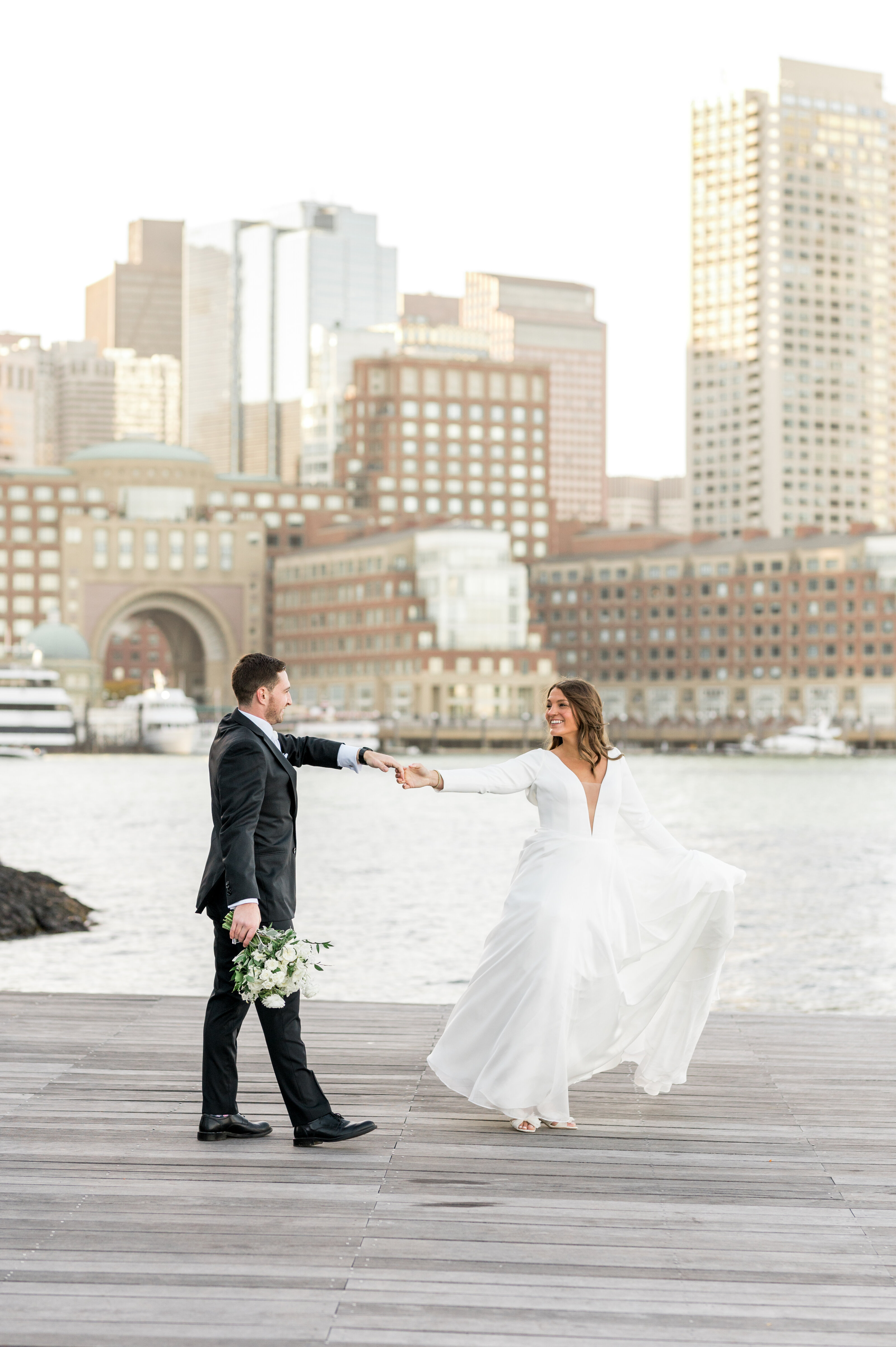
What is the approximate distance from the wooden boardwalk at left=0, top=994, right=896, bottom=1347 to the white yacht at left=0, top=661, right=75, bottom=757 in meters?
117

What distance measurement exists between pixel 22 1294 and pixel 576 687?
368 cm

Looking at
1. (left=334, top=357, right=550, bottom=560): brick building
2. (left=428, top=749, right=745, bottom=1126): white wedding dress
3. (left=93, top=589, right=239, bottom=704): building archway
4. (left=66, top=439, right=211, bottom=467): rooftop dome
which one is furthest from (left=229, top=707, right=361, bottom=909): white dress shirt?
Result: (left=334, top=357, right=550, bottom=560): brick building

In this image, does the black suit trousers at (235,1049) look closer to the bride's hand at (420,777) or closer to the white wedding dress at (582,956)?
the white wedding dress at (582,956)

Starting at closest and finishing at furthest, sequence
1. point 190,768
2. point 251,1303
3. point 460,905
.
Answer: point 251,1303 → point 460,905 → point 190,768

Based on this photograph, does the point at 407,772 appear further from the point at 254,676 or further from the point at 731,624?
the point at 731,624

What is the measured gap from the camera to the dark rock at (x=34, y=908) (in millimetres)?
22484

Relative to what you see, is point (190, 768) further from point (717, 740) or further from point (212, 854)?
point (212, 854)

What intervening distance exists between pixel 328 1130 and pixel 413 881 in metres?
33.2

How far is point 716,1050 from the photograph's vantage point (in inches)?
384

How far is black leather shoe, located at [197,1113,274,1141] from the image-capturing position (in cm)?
732

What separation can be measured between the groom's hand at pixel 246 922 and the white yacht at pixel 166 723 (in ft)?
409

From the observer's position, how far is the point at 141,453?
165500 mm

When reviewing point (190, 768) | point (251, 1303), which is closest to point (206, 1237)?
point (251, 1303)

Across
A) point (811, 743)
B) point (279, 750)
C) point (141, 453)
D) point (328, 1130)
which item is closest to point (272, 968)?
point (328, 1130)
